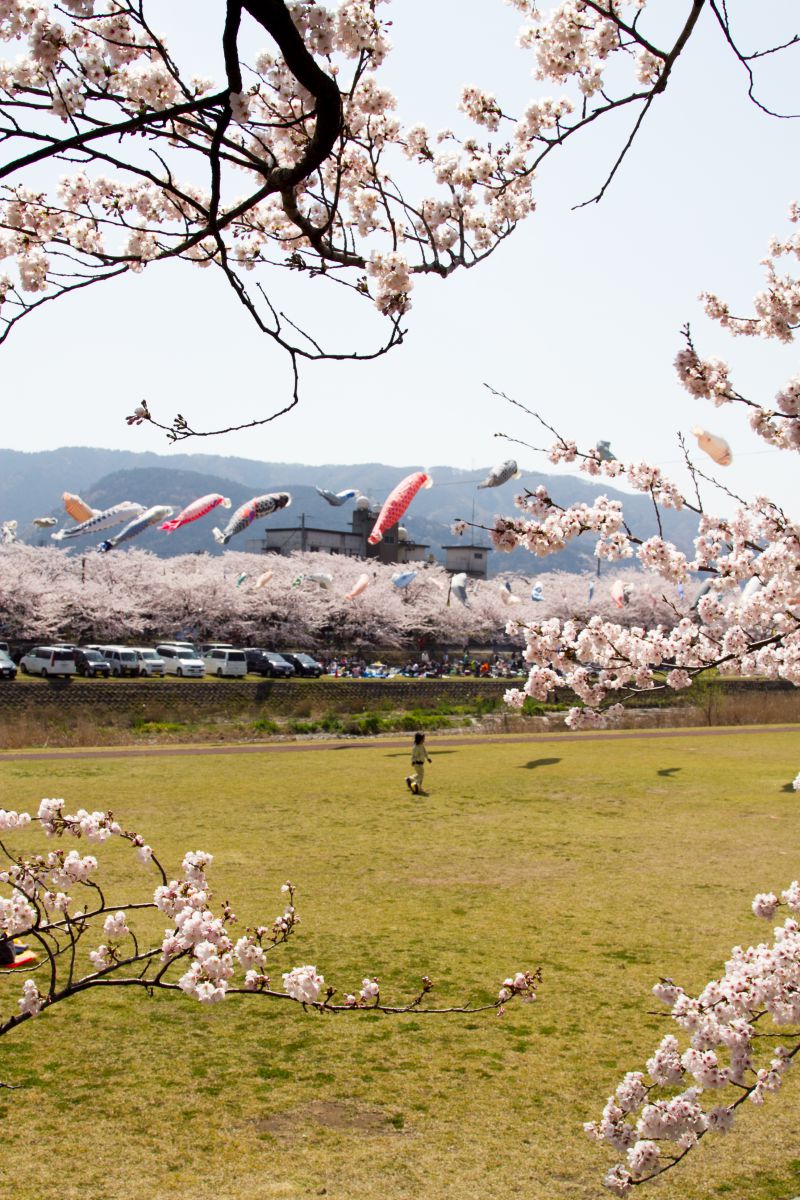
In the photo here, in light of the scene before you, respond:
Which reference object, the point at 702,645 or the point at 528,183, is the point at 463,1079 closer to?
the point at 702,645

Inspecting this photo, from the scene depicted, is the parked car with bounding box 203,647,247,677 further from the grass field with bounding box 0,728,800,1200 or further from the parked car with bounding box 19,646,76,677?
the grass field with bounding box 0,728,800,1200

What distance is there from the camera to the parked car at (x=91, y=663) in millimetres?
32250

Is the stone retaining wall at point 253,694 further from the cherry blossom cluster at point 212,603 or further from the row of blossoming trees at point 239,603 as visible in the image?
the cherry blossom cluster at point 212,603

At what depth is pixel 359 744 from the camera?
70.9 feet

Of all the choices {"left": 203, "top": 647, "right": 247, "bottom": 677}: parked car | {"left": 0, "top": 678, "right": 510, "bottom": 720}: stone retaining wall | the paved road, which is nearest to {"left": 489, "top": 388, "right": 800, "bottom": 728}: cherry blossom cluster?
the paved road

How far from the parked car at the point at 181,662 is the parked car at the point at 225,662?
525mm

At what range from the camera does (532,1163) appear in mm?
4684

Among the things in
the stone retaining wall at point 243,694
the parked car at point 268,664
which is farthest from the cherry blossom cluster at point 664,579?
the parked car at point 268,664

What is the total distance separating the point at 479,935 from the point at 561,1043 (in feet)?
6.43

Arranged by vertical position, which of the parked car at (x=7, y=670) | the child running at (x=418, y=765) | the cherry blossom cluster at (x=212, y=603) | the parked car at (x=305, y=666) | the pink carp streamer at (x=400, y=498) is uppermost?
the pink carp streamer at (x=400, y=498)

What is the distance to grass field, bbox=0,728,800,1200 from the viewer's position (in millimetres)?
4613

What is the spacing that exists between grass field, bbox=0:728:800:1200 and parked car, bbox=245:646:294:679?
75.0 ft

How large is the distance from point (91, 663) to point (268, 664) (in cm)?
676

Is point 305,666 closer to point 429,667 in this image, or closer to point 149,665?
point 149,665
